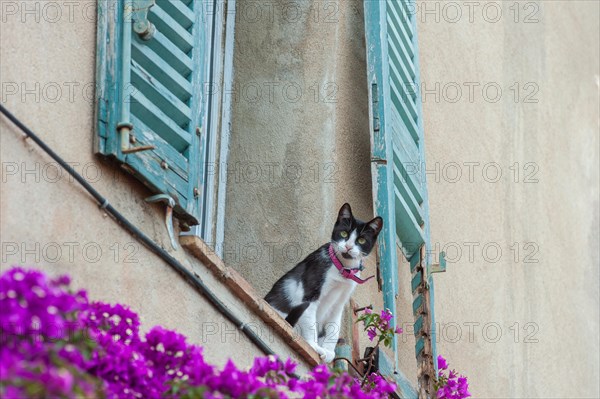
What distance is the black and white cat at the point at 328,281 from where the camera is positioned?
5445mm

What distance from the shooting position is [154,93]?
436cm

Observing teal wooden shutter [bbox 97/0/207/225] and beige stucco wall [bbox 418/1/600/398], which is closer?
teal wooden shutter [bbox 97/0/207/225]

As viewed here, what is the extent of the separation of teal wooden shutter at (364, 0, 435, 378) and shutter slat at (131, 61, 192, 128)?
4.97 ft

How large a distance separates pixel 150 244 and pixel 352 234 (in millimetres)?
1475

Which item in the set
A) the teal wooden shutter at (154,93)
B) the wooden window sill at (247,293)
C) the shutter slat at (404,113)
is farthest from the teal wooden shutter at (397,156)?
the teal wooden shutter at (154,93)

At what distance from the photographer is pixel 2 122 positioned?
12.5 ft

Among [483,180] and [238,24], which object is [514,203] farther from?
[238,24]

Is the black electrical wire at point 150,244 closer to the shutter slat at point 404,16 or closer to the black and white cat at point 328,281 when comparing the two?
the black and white cat at point 328,281

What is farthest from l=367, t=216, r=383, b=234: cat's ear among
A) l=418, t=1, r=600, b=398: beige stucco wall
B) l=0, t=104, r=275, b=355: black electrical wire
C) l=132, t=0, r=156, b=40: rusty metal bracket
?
l=132, t=0, r=156, b=40: rusty metal bracket

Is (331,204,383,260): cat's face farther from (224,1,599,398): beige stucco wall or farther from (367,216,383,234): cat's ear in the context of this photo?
(224,1,599,398): beige stucco wall

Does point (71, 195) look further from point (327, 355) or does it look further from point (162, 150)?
point (327, 355)

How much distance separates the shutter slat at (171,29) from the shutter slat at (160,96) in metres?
0.21

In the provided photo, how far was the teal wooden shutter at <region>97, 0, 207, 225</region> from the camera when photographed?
4.18 metres

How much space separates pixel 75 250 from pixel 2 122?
0.46 metres
